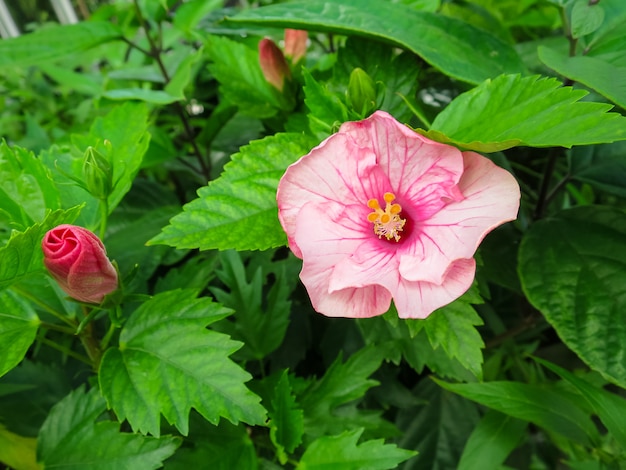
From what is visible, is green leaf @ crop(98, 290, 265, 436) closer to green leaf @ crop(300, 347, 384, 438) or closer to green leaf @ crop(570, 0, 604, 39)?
green leaf @ crop(300, 347, 384, 438)

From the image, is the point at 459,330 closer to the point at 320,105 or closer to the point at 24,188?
the point at 320,105

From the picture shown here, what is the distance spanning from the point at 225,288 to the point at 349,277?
1.02 feet

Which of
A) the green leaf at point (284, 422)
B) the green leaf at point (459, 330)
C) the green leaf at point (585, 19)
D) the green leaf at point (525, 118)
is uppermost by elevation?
the green leaf at point (585, 19)

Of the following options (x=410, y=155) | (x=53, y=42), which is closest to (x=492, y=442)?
(x=410, y=155)

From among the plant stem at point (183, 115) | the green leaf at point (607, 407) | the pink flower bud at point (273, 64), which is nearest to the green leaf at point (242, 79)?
the pink flower bud at point (273, 64)

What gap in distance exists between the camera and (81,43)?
59cm

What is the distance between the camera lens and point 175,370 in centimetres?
37

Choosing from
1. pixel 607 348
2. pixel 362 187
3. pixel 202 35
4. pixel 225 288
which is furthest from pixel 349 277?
pixel 202 35

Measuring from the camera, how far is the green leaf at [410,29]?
1.38ft

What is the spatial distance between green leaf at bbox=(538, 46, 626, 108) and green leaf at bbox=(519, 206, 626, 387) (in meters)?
0.13

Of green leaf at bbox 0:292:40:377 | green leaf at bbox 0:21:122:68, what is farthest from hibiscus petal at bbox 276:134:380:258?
green leaf at bbox 0:21:122:68

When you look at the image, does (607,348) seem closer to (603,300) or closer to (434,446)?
(603,300)

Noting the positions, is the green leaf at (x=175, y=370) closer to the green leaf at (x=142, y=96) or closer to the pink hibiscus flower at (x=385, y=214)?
the pink hibiscus flower at (x=385, y=214)

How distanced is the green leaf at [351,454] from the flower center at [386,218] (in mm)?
149
